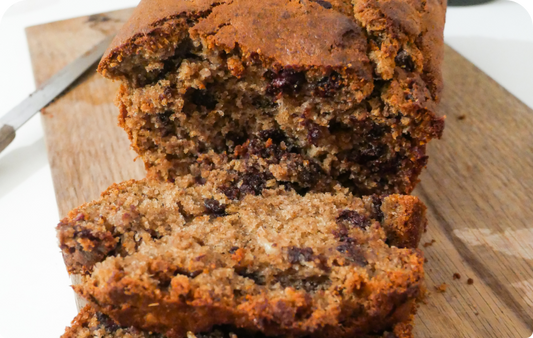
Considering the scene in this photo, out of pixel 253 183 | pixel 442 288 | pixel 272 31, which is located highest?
pixel 272 31

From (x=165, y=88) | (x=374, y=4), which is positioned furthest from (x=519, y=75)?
(x=165, y=88)

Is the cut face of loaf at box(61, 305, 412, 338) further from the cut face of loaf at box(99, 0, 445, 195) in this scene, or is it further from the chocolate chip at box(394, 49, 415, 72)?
the chocolate chip at box(394, 49, 415, 72)

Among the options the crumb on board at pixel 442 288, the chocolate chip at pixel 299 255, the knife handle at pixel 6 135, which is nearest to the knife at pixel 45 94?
the knife handle at pixel 6 135

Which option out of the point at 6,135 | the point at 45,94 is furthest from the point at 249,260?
the point at 45,94

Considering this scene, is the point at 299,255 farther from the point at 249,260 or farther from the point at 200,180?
the point at 200,180

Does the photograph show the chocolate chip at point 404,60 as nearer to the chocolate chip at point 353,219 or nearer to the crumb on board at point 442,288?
the chocolate chip at point 353,219

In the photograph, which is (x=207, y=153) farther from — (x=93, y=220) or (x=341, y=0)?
(x=341, y=0)

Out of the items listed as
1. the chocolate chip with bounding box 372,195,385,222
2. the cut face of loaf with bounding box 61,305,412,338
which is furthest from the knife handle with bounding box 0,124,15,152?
the chocolate chip with bounding box 372,195,385,222
